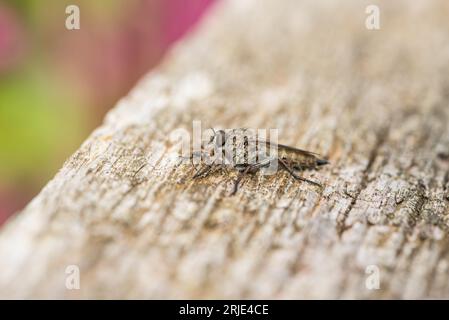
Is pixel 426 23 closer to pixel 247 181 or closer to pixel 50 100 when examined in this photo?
pixel 247 181

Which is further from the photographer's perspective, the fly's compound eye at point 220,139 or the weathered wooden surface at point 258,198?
the fly's compound eye at point 220,139

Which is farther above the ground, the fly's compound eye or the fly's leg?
the fly's compound eye

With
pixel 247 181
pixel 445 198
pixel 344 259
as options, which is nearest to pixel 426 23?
pixel 445 198

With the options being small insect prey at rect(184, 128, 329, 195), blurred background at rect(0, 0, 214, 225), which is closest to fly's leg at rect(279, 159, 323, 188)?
small insect prey at rect(184, 128, 329, 195)

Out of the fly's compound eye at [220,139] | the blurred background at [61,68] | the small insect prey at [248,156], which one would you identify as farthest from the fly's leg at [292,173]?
the blurred background at [61,68]

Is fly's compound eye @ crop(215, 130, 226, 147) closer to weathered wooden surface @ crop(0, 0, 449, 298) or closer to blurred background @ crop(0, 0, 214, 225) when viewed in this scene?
weathered wooden surface @ crop(0, 0, 449, 298)

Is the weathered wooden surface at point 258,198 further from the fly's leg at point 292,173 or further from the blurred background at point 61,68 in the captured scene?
the blurred background at point 61,68
